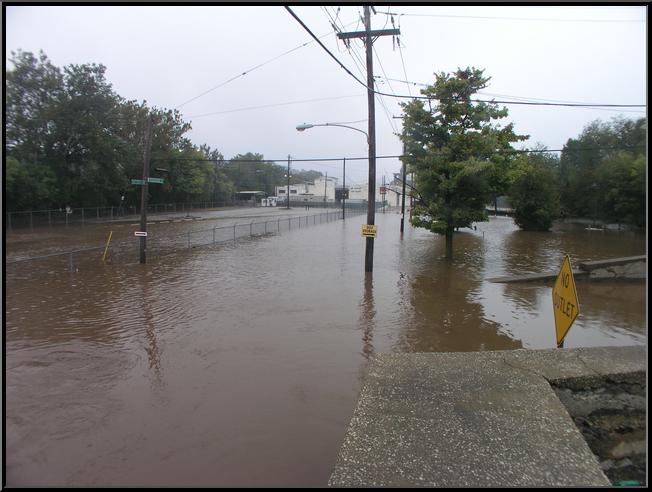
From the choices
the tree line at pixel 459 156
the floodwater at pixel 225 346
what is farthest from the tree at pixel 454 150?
the floodwater at pixel 225 346

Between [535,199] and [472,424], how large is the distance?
124 ft

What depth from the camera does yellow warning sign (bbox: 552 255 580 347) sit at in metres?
5.26

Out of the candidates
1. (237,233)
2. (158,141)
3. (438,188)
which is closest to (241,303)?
(438,188)

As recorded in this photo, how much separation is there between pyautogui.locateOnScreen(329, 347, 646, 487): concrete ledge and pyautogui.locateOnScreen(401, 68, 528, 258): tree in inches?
478

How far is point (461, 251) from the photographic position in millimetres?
22156

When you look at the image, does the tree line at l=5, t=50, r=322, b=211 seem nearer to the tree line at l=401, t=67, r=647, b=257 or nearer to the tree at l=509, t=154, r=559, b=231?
the tree line at l=401, t=67, r=647, b=257

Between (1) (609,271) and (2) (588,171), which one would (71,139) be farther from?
(2) (588,171)

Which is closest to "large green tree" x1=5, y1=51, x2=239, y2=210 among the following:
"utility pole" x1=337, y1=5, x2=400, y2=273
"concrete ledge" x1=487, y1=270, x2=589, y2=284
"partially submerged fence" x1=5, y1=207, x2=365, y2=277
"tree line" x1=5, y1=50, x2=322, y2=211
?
"tree line" x1=5, y1=50, x2=322, y2=211

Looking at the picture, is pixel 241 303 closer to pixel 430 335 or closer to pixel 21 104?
pixel 430 335

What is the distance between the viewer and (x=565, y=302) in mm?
5535

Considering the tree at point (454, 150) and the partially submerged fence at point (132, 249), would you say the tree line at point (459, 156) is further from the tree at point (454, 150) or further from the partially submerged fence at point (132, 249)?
the partially submerged fence at point (132, 249)

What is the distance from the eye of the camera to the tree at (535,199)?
3622cm

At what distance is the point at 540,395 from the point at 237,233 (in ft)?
87.7

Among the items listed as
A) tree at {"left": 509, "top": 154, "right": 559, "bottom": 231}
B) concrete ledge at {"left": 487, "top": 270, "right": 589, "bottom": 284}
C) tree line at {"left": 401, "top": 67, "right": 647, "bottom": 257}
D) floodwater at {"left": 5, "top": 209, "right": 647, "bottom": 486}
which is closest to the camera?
floodwater at {"left": 5, "top": 209, "right": 647, "bottom": 486}
